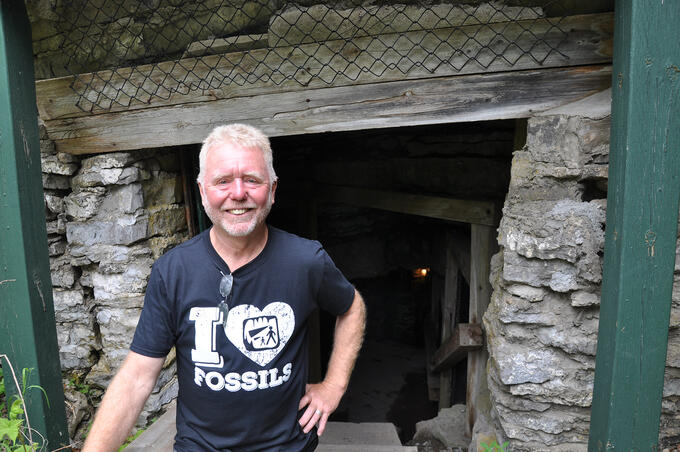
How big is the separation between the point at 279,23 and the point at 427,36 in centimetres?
71

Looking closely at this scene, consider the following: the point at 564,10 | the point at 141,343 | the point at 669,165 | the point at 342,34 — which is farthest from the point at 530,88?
the point at 141,343

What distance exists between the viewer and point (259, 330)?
1392mm

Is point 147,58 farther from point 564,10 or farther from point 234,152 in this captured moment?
point 564,10

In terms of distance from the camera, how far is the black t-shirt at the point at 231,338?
4.50 feet

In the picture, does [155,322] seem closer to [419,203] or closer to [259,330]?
[259,330]

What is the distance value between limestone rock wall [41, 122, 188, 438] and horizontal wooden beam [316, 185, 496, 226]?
6.52ft

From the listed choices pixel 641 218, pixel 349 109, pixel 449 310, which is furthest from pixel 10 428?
pixel 449 310

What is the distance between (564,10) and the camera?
1897 millimetres

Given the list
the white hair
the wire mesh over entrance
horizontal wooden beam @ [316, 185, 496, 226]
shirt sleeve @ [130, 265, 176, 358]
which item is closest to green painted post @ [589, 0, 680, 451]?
the wire mesh over entrance

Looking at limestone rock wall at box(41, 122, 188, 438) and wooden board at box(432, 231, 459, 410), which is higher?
limestone rock wall at box(41, 122, 188, 438)

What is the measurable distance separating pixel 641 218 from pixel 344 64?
4.53 feet

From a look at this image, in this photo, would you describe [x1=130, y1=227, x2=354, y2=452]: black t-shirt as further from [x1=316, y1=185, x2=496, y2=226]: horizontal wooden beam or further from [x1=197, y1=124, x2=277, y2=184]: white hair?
[x1=316, y1=185, x2=496, y2=226]: horizontal wooden beam

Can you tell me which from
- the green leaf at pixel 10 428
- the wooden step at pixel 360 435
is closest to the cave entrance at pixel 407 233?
the wooden step at pixel 360 435

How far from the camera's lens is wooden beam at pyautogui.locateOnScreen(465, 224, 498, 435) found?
3.11m
